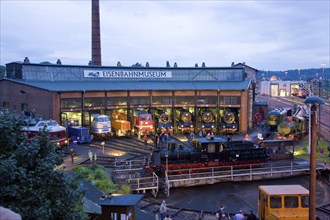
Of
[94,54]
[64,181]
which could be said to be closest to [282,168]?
[64,181]

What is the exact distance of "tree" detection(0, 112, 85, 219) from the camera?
26.9 ft

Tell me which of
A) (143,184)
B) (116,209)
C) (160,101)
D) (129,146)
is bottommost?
(143,184)

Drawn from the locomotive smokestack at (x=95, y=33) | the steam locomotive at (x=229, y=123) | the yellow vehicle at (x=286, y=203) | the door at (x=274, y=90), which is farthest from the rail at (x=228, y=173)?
the door at (x=274, y=90)

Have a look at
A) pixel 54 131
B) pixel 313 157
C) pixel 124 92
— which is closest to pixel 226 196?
pixel 313 157

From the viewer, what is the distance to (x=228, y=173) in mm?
27438

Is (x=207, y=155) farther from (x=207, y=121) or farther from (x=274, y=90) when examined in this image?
(x=274, y=90)

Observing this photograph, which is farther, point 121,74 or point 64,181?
point 121,74

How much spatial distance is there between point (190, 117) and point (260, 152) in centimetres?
1682

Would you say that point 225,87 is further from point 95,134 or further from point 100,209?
point 100,209

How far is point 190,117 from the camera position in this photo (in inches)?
1769

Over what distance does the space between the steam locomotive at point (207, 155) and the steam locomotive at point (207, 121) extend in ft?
48.3

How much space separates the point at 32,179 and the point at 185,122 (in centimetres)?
3615

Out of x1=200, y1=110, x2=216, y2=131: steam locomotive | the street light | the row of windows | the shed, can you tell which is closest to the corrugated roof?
the row of windows

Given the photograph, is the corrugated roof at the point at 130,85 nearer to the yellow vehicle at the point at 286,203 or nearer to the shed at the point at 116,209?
the shed at the point at 116,209
